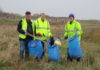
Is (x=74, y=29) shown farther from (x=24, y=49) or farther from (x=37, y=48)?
(x=24, y=49)

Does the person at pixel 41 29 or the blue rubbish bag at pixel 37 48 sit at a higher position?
the person at pixel 41 29

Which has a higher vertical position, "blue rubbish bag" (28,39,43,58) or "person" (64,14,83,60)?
"person" (64,14,83,60)

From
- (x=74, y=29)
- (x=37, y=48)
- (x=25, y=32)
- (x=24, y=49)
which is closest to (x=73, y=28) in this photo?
(x=74, y=29)

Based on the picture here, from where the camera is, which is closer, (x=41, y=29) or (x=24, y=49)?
(x=41, y=29)

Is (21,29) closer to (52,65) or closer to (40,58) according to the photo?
(40,58)

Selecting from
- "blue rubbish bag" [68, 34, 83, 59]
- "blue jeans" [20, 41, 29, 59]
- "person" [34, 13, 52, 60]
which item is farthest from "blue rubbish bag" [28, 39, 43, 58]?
"blue rubbish bag" [68, 34, 83, 59]

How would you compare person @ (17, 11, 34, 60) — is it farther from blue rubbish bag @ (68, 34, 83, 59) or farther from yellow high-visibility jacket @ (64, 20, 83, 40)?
blue rubbish bag @ (68, 34, 83, 59)

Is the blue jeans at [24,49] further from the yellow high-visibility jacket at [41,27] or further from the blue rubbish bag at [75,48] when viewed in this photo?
the blue rubbish bag at [75,48]

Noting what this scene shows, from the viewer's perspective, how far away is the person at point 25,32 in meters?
8.85

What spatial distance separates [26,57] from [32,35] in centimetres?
79

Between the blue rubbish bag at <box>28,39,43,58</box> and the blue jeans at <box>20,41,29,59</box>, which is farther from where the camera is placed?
the blue jeans at <box>20,41,29,59</box>

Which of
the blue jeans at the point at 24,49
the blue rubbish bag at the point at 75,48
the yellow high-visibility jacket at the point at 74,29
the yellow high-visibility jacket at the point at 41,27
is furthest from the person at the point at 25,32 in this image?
the blue rubbish bag at the point at 75,48

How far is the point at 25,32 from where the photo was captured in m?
8.80

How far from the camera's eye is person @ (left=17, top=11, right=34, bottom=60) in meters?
8.85
